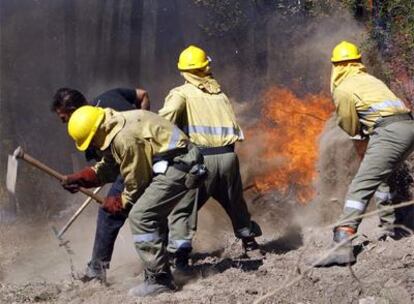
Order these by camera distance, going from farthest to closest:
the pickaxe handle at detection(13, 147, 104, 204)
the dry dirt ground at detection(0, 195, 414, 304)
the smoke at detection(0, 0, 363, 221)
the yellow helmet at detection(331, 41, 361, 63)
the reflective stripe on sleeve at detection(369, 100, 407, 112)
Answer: the smoke at detection(0, 0, 363, 221)
the yellow helmet at detection(331, 41, 361, 63)
the reflective stripe on sleeve at detection(369, 100, 407, 112)
the pickaxe handle at detection(13, 147, 104, 204)
the dry dirt ground at detection(0, 195, 414, 304)

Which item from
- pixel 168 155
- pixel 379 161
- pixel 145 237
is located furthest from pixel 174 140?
pixel 379 161

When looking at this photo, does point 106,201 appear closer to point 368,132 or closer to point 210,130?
point 210,130

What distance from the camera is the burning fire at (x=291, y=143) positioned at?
8141 mm

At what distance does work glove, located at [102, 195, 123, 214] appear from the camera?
5734 millimetres

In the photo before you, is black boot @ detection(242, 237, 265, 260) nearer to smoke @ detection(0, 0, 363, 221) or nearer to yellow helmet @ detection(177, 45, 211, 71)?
yellow helmet @ detection(177, 45, 211, 71)

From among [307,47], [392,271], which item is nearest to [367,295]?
[392,271]

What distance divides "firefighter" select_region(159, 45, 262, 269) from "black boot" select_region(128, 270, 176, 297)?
65 cm

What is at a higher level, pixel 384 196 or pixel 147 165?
pixel 147 165

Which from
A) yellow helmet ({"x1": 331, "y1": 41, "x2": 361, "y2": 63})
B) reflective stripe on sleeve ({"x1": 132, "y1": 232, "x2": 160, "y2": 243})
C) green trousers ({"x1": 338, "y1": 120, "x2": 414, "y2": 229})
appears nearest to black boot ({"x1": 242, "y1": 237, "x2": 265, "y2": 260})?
green trousers ({"x1": 338, "y1": 120, "x2": 414, "y2": 229})

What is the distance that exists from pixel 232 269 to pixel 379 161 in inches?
61.8

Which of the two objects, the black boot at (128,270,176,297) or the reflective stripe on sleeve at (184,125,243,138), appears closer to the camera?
the black boot at (128,270,176,297)

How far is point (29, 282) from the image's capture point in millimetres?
6414

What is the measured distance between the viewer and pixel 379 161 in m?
5.90

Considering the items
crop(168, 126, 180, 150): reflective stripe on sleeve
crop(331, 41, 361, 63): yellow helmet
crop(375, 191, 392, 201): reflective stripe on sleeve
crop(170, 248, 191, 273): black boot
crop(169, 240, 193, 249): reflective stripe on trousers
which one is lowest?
crop(170, 248, 191, 273): black boot
